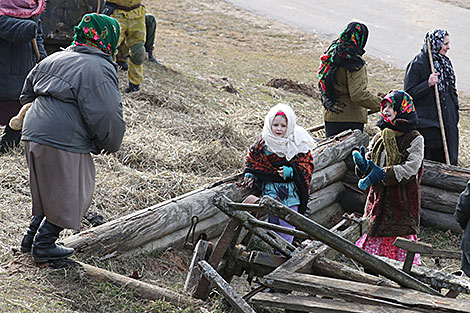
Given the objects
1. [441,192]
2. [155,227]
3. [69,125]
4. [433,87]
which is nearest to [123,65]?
[433,87]

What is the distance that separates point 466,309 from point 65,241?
8.84 feet

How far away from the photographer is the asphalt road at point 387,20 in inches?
648

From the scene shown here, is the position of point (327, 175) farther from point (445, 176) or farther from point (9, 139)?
point (9, 139)

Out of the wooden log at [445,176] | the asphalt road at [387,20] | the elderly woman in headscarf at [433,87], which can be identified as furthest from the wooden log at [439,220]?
the asphalt road at [387,20]

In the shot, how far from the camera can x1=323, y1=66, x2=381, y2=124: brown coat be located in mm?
6637

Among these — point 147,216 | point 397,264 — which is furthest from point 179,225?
point 397,264

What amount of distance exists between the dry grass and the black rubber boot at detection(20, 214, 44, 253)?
99mm

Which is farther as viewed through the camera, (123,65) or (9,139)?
(123,65)

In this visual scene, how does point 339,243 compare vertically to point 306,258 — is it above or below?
above

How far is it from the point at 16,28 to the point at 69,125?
8.16ft

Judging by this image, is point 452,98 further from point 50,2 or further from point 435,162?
point 50,2

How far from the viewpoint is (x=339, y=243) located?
13.0 feet

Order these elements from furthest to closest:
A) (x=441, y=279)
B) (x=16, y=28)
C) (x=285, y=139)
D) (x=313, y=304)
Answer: (x=16, y=28)
(x=285, y=139)
(x=441, y=279)
(x=313, y=304)

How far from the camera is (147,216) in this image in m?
5.17
